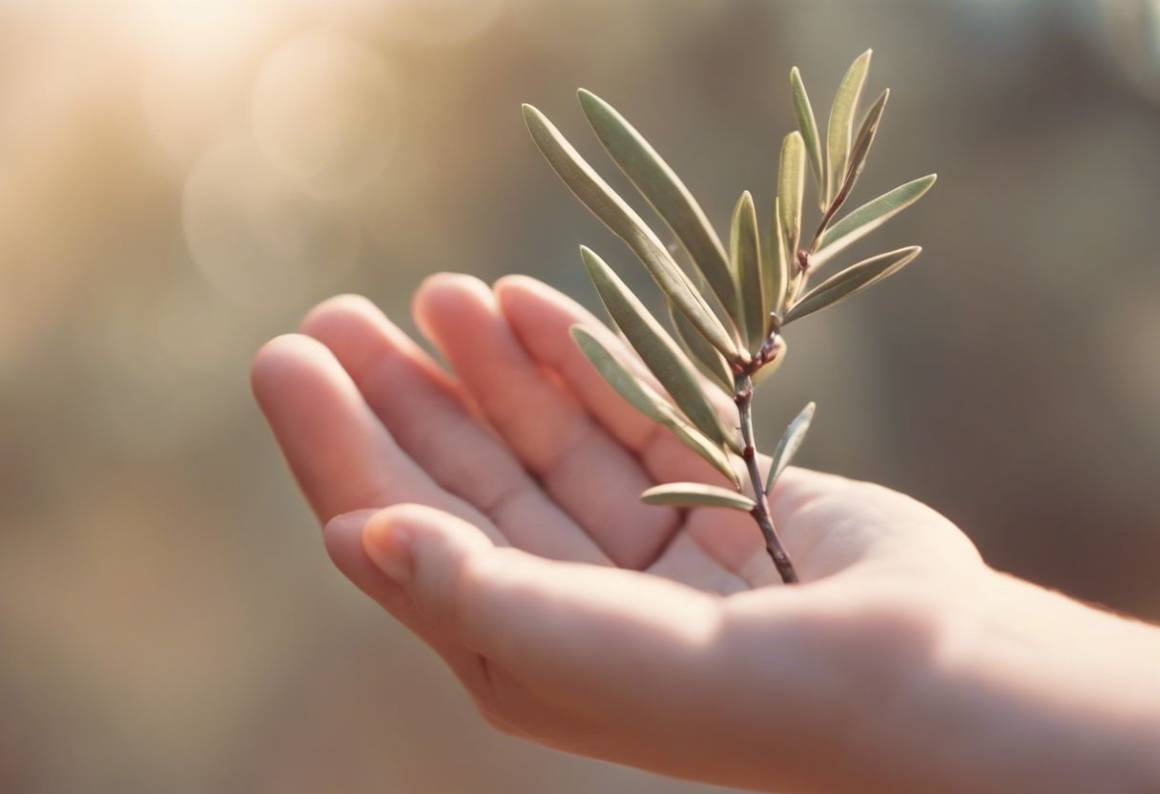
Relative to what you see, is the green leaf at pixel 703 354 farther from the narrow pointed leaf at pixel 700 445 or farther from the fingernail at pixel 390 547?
the fingernail at pixel 390 547

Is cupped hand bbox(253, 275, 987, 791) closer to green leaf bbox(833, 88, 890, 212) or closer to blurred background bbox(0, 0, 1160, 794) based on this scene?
green leaf bbox(833, 88, 890, 212)

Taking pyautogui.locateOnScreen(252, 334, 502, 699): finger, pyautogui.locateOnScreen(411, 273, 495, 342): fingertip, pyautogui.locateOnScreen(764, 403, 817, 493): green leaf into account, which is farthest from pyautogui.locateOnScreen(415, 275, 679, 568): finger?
pyautogui.locateOnScreen(764, 403, 817, 493): green leaf

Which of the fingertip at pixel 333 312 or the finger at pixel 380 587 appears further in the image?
the fingertip at pixel 333 312

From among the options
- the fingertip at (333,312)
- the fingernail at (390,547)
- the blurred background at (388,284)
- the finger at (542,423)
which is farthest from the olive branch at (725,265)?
the blurred background at (388,284)

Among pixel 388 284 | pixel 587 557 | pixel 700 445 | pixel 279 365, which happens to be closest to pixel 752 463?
pixel 700 445

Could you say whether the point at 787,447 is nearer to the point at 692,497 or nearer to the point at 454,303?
the point at 692,497

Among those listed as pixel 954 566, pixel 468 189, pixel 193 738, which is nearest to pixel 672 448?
pixel 954 566
